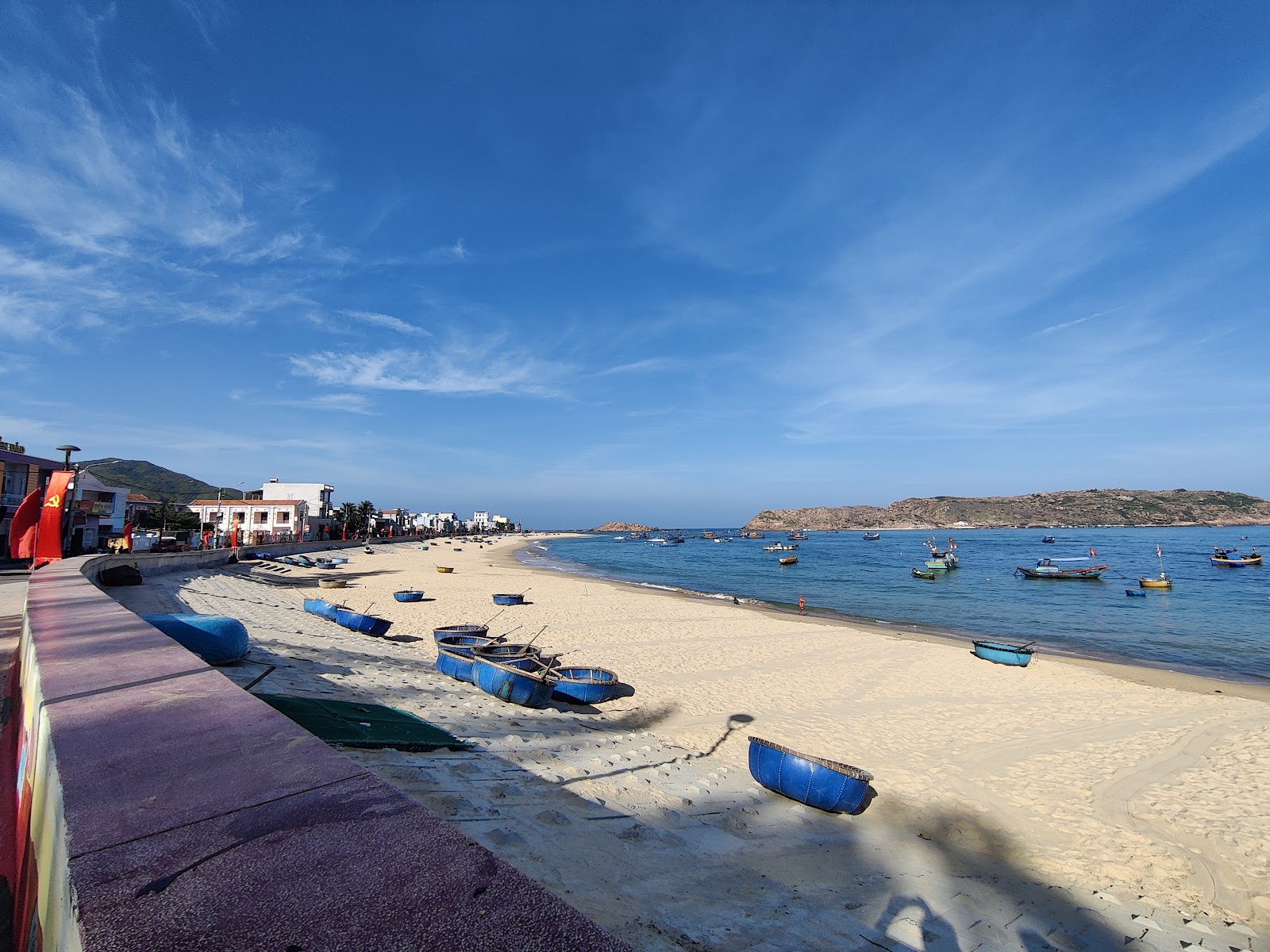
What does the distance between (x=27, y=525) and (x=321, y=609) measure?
28.4 feet

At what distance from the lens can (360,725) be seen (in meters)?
8.20

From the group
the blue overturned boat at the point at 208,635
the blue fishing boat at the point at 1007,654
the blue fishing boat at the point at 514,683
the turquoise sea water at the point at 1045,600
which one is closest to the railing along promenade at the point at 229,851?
the blue overturned boat at the point at 208,635

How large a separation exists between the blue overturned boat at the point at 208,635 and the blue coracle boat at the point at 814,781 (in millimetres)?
9581

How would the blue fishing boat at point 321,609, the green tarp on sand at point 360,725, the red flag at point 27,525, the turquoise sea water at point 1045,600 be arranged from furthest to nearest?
the turquoise sea water at point 1045,600
the blue fishing boat at point 321,609
the red flag at point 27,525
the green tarp on sand at point 360,725

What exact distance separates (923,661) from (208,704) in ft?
73.0

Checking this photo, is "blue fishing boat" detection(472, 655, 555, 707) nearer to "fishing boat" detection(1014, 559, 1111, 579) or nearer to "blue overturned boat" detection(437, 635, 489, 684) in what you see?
"blue overturned boat" detection(437, 635, 489, 684)

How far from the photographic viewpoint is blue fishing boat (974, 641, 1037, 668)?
67.9ft

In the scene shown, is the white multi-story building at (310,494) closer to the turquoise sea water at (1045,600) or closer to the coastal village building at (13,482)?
the turquoise sea water at (1045,600)

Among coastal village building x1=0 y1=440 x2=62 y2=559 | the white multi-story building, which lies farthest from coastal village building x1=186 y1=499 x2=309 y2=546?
coastal village building x1=0 y1=440 x2=62 y2=559

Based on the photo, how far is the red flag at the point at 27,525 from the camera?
51.2 ft

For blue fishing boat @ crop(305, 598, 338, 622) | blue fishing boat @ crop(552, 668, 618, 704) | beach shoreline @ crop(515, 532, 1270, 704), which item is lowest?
beach shoreline @ crop(515, 532, 1270, 704)

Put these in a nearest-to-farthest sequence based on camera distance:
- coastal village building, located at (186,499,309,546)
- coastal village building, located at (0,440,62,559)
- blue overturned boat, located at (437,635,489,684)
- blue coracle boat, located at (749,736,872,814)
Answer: blue coracle boat, located at (749,736,872,814) < blue overturned boat, located at (437,635,489,684) < coastal village building, located at (0,440,62,559) < coastal village building, located at (186,499,309,546)

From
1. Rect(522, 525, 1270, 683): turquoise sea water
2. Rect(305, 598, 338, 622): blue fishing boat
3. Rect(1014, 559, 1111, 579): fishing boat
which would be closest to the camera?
Rect(305, 598, 338, 622): blue fishing boat

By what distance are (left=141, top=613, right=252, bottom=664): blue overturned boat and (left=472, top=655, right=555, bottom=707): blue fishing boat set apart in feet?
15.8
